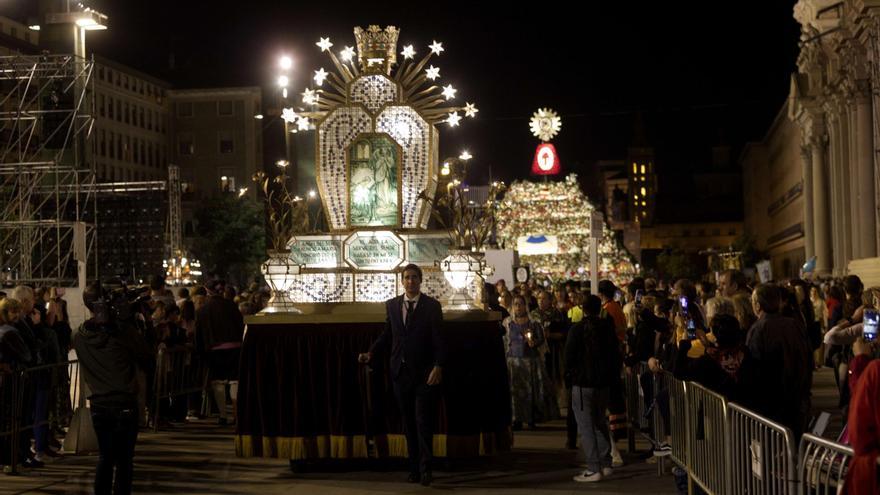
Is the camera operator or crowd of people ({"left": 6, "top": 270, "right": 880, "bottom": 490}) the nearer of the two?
crowd of people ({"left": 6, "top": 270, "right": 880, "bottom": 490})

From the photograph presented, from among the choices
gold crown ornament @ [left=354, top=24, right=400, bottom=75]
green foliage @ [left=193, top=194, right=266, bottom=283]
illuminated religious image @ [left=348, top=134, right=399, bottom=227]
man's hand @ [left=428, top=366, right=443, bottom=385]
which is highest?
green foliage @ [left=193, top=194, right=266, bottom=283]

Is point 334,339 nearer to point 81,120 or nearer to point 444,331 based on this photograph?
point 444,331

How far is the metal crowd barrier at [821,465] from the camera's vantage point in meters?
6.33

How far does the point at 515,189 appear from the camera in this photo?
48312mm

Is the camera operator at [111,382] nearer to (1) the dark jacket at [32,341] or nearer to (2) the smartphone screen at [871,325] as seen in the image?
(1) the dark jacket at [32,341]

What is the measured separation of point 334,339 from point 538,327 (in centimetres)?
517

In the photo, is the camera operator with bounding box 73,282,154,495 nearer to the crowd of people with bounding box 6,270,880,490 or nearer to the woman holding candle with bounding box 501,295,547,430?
the crowd of people with bounding box 6,270,880,490


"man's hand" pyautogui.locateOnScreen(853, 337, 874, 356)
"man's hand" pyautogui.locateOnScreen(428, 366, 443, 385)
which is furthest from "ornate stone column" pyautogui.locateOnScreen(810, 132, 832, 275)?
"man's hand" pyautogui.locateOnScreen(853, 337, 874, 356)

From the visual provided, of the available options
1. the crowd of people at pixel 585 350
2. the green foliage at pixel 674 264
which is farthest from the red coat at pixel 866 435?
the green foliage at pixel 674 264

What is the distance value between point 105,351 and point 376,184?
5165 millimetres

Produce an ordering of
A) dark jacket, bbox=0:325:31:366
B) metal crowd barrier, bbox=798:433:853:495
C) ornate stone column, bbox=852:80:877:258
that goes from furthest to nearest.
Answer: ornate stone column, bbox=852:80:877:258 < dark jacket, bbox=0:325:31:366 < metal crowd barrier, bbox=798:433:853:495

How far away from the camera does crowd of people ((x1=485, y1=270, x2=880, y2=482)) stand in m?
9.55

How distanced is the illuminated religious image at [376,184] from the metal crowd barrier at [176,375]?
5.09 m

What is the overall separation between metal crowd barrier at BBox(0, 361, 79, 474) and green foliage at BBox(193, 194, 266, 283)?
259 feet
